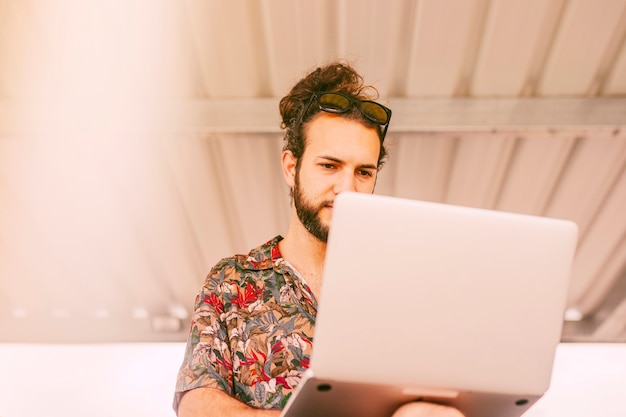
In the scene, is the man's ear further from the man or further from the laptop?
the laptop

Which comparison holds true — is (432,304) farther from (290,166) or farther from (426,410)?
(290,166)

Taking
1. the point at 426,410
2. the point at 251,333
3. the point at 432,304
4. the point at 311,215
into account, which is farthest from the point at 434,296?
the point at 311,215

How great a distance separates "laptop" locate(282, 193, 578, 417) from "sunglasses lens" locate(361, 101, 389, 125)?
0.85m

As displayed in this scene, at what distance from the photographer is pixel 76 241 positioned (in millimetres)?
3582

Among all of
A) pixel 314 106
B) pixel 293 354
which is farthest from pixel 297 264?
pixel 314 106

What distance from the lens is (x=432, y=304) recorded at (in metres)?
0.80

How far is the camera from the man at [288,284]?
1149 millimetres

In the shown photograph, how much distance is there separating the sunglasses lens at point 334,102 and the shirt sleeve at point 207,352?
62 centimetres

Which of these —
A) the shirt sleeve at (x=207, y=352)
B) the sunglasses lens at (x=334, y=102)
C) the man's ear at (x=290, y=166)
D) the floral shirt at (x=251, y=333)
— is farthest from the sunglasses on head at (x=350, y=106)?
the shirt sleeve at (x=207, y=352)

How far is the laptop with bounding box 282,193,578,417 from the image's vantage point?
0.78 meters

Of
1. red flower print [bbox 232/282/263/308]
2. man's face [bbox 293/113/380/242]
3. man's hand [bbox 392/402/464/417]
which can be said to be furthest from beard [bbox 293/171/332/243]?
man's hand [bbox 392/402/464/417]

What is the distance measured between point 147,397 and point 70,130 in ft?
5.81

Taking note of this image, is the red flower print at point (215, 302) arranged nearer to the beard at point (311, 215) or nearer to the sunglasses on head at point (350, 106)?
the beard at point (311, 215)

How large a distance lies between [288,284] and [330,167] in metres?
0.38
